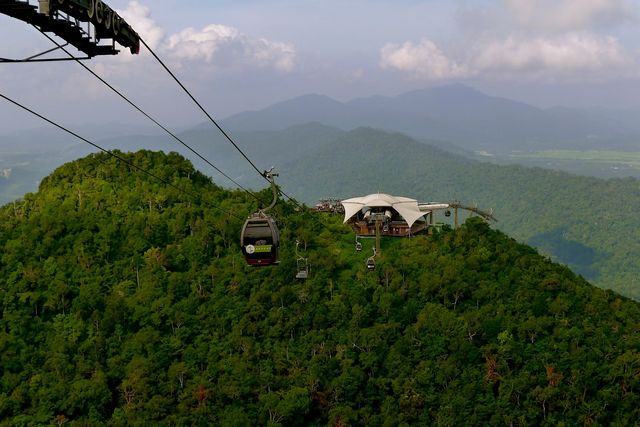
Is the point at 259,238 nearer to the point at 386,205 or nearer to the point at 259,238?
the point at 259,238

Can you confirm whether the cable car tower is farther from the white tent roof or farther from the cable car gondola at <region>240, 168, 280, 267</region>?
the white tent roof

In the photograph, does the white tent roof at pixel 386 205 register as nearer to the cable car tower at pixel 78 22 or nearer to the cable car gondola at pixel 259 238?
the cable car gondola at pixel 259 238

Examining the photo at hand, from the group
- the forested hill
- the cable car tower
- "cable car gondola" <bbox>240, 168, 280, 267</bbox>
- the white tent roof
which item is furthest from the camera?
the white tent roof

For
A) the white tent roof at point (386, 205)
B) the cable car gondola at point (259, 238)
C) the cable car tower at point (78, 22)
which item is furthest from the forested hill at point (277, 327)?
the cable car tower at point (78, 22)

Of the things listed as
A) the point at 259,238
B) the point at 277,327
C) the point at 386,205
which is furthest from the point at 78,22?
the point at 386,205

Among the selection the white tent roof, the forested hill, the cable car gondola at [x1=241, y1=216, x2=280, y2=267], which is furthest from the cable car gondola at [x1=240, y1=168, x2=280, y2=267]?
the white tent roof
